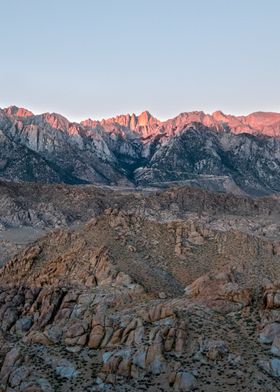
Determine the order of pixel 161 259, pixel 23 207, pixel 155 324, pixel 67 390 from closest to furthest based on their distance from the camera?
pixel 67 390 → pixel 155 324 → pixel 161 259 → pixel 23 207

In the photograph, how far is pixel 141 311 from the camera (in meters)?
24.1

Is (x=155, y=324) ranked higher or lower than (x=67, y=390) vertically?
higher

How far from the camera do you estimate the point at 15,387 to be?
21.0 meters

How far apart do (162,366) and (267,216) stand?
3680 inches

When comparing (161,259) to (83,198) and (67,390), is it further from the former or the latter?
(83,198)

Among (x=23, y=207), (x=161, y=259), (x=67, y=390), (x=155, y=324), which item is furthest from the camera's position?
(x=23, y=207)

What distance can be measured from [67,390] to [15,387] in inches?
80.6

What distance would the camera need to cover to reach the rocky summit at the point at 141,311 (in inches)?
820

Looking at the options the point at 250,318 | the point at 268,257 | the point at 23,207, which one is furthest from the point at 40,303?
the point at 23,207

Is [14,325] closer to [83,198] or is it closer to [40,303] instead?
[40,303]

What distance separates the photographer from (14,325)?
93.5ft

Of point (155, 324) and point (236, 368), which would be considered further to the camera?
point (155, 324)

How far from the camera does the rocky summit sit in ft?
68.3

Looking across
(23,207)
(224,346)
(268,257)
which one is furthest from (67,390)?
(23,207)
